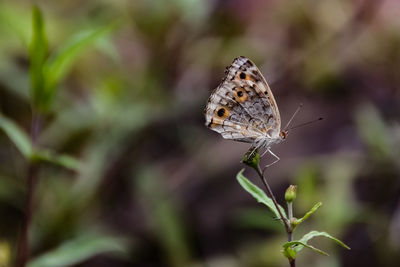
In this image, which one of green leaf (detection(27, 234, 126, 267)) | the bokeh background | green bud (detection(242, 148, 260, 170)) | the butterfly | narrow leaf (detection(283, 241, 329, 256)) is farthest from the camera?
the bokeh background

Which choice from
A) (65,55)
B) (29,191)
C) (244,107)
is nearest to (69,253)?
(29,191)

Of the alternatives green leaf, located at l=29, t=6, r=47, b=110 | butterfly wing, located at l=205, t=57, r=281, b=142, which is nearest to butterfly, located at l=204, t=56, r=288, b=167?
butterfly wing, located at l=205, t=57, r=281, b=142

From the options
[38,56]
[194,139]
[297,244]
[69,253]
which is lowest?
[297,244]

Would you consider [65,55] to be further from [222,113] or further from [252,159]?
[252,159]

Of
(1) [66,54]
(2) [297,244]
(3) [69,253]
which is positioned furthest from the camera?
(3) [69,253]

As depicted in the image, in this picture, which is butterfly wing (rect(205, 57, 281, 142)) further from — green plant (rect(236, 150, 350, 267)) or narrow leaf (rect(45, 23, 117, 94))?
narrow leaf (rect(45, 23, 117, 94))
